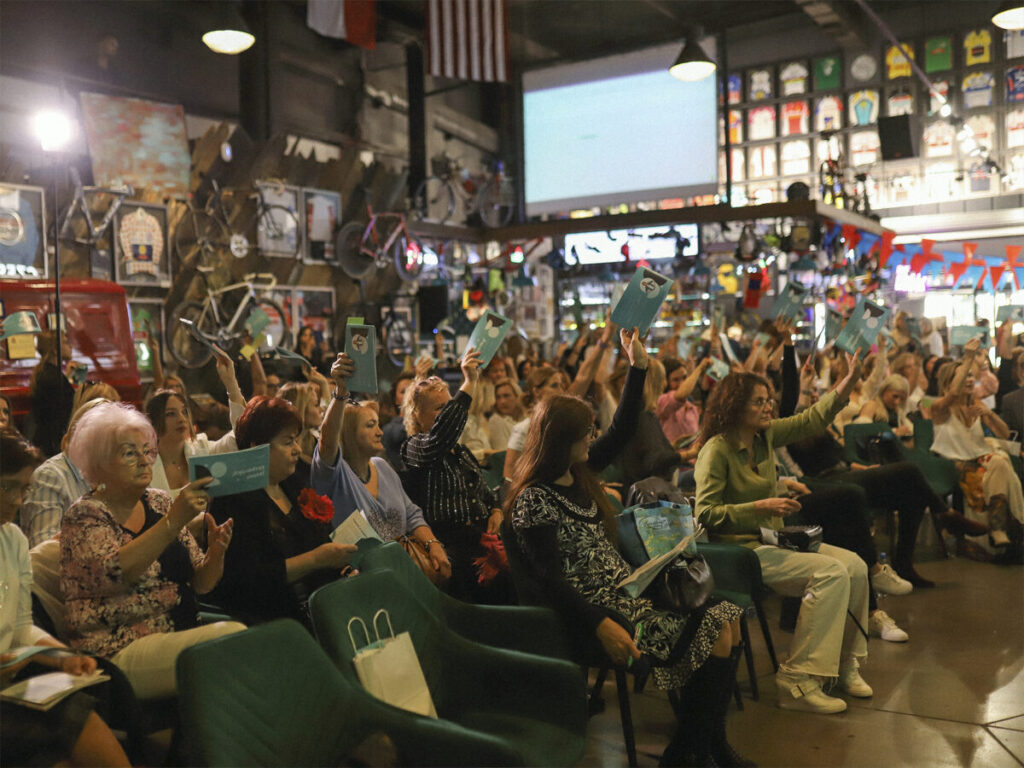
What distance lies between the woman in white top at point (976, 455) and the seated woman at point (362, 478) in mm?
4413

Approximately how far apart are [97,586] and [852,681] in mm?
2965

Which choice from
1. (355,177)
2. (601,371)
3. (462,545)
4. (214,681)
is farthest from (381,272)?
(214,681)

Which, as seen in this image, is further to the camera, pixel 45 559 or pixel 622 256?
pixel 622 256

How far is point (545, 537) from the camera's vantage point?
295 cm

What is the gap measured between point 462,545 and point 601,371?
2751mm

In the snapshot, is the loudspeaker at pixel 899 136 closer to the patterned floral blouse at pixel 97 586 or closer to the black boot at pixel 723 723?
the black boot at pixel 723 723

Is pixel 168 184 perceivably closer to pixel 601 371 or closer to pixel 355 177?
pixel 355 177

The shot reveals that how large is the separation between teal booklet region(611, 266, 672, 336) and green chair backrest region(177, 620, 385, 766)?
6.32 feet

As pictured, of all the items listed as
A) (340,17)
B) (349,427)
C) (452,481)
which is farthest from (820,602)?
(340,17)

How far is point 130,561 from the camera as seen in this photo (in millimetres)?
2410

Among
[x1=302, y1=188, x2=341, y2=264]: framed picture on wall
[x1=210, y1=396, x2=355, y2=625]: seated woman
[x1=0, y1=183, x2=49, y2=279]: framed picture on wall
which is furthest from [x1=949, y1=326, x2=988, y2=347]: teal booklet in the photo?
[x1=0, y1=183, x2=49, y2=279]: framed picture on wall

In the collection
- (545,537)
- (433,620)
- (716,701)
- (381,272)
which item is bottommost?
(716,701)

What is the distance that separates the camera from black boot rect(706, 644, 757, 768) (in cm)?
301

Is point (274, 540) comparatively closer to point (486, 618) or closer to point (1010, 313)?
point (486, 618)
